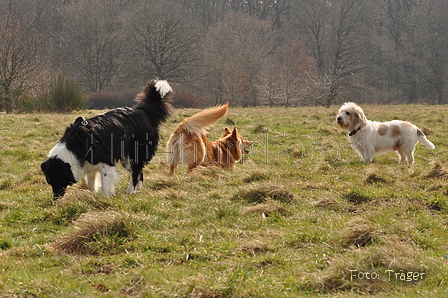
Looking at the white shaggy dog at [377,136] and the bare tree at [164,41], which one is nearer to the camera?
the white shaggy dog at [377,136]

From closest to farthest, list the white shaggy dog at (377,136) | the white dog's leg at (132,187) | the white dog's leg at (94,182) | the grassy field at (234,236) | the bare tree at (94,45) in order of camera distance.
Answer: the grassy field at (234,236)
the white dog's leg at (94,182)
the white dog's leg at (132,187)
the white shaggy dog at (377,136)
the bare tree at (94,45)

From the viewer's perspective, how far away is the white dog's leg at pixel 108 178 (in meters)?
6.74

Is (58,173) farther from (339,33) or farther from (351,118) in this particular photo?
(339,33)

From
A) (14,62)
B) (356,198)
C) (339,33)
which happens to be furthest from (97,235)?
(339,33)

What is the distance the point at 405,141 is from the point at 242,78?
3039 cm

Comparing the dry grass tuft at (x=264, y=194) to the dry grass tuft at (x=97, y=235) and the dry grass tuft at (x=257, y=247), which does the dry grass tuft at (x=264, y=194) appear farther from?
the dry grass tuft at (x=97, y=235)

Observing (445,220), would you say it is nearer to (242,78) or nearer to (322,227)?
(322,227)

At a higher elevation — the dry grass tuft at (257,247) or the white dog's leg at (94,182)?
the white dog's leg at (94,182)

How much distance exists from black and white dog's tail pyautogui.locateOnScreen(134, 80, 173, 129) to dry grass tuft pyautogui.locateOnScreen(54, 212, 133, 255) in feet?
10.2

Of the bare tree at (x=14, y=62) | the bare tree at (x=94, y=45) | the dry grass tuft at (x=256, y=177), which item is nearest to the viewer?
the dry grass tuft at (x=256, y=177)

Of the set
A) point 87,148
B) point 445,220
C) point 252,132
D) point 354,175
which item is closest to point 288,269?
point 445,220

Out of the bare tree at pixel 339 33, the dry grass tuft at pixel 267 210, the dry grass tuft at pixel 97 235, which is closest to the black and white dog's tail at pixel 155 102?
the dry grass tuft at pixel 267 210

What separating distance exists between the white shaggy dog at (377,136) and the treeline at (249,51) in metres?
21.1

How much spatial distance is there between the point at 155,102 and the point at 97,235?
3644 mm
